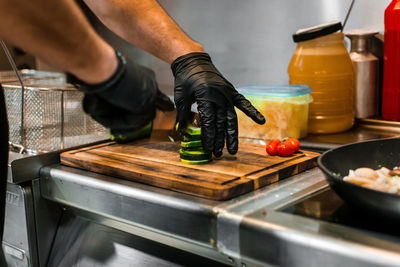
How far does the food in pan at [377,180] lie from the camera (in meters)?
0.88

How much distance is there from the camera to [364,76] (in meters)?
1.72

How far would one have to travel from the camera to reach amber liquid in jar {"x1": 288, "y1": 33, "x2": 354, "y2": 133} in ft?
5.34

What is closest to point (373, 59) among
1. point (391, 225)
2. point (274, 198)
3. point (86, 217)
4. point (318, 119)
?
point (318, 119)

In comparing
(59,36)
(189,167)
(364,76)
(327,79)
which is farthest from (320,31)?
(59,36)

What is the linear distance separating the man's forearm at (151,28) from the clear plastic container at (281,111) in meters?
0.31

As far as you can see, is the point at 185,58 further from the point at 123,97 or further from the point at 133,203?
the point at 123,97

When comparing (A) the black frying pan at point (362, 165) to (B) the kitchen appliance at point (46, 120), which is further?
(B) the kitchen appliance at point (46, 120)

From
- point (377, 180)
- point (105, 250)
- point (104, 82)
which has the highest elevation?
point (104, 82)

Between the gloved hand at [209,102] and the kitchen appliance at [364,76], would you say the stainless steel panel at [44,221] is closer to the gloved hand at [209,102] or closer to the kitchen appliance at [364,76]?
the gloved hand at [209,102]

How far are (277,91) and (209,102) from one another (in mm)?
398

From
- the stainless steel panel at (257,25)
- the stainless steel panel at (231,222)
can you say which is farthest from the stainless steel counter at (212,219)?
the stainless steel panel at (257,25)

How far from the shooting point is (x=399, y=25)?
1564mm

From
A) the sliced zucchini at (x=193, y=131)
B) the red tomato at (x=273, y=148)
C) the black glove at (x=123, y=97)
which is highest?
the black glove at (x=123, y=97)

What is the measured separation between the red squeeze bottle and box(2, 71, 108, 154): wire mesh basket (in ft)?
3.32
